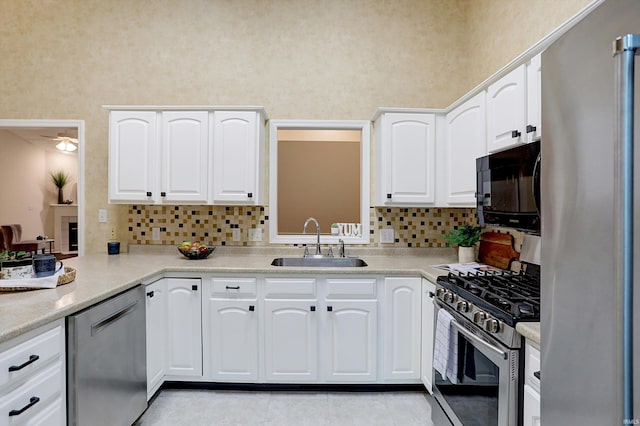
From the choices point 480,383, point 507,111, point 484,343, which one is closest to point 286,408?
point 480,383

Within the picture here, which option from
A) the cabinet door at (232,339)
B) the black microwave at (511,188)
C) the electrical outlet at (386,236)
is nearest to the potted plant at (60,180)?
the cabinet door at (232,339)

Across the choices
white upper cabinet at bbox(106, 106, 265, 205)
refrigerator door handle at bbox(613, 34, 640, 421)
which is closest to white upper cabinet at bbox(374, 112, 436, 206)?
white upper cabinet at bbox(106, 106, 265, 205)

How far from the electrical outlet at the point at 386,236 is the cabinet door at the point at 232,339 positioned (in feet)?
4.14

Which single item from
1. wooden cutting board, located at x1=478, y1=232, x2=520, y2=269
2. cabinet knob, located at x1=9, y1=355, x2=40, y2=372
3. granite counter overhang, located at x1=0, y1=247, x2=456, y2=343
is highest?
wooden cutting board, located at x1=478, y1=232, x2=520, y2=269

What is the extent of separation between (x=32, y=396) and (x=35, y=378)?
0.19 ft

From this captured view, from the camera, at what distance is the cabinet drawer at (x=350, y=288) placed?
7.62 ft

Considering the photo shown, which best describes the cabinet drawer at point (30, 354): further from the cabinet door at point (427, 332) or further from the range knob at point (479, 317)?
the cabinet door at point (427, 332)

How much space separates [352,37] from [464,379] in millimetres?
2739

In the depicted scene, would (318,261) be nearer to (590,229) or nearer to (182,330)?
(182,330)

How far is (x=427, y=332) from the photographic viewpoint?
2236 mm

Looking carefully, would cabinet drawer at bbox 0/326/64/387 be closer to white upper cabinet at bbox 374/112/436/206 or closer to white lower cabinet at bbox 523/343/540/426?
white lower cabinet at bbox 523/343/540/426

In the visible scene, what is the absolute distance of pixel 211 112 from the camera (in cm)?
263

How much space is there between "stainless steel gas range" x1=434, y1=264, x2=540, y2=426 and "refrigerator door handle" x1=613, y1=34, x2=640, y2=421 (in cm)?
66

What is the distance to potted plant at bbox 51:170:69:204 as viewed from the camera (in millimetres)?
7098
